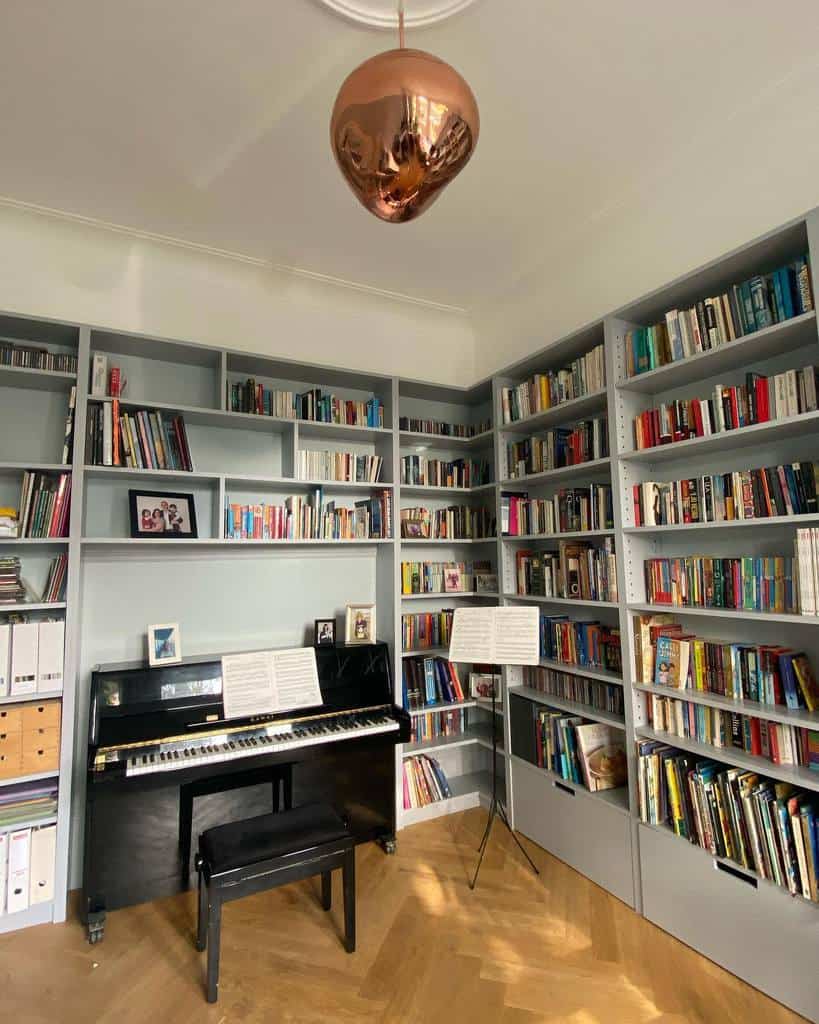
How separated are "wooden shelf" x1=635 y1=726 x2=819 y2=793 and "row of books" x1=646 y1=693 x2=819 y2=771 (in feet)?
0.07

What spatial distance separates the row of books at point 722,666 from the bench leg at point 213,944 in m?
1.82

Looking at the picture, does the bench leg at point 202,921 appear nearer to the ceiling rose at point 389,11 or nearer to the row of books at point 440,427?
the row of books at point 440,427

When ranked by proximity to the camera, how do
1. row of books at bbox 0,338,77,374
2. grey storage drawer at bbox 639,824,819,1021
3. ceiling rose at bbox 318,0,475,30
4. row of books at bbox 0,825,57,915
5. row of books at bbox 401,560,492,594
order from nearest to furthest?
ceiling rose at bbox 318,0,475,30 < grey storage drawer at bbox 639,824,819,1021 < row of books at bbox 0,825,57,915 < row of books at bbox 0,338,77,374 < row of books at bbox 401,560,492,594

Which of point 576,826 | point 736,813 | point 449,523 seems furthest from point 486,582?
point 736,813

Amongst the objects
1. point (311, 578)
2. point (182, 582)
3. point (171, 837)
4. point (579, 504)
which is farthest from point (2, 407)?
point (579, 504)

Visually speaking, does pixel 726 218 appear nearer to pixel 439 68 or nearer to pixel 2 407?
pixel 439 68

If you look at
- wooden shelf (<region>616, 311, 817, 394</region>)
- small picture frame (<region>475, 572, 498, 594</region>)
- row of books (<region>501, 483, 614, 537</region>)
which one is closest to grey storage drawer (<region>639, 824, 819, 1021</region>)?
row of books (<region>501, 483, 614, 537</region>)

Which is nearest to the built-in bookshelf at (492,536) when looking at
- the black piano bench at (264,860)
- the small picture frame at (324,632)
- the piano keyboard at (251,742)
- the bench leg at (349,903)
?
the small picture frame at (324,632)

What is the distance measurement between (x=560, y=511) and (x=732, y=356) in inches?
41.5

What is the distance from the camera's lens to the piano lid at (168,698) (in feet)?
7.54

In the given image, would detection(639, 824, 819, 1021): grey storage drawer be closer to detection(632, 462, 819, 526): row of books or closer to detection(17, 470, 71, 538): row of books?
detection(632, 462, 819, 526): row of books

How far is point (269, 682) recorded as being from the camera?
8.42 feet

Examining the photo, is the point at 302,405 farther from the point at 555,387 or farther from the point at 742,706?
the point at 742,706

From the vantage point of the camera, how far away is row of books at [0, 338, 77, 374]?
93.2 inches
